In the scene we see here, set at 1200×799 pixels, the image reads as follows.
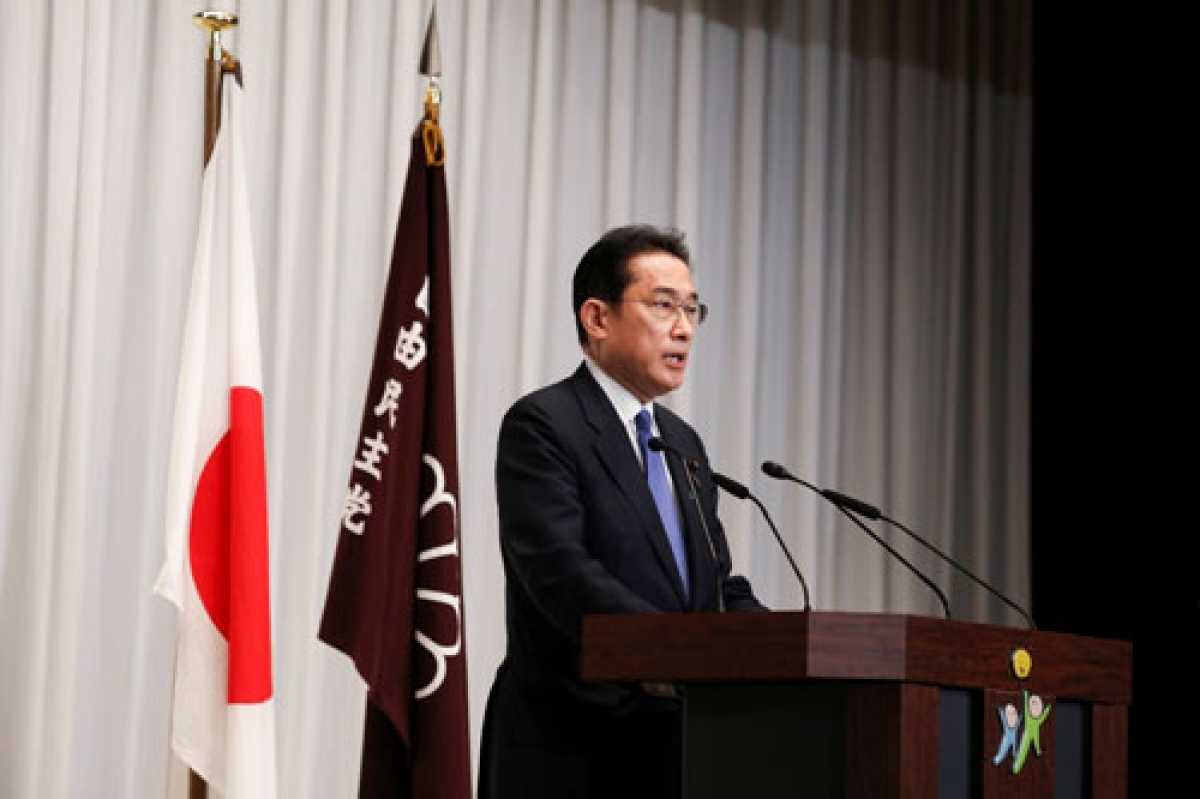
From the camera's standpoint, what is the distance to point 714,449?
6.12 metres

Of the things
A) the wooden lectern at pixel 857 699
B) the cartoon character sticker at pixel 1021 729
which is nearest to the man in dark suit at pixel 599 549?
the wooden lectern at pixel 857 699

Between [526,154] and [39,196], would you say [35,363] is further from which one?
[526,154]

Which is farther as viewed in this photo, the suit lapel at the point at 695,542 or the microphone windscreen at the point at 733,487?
the suit lapel at the point at 695,542

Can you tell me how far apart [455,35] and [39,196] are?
1413 mm

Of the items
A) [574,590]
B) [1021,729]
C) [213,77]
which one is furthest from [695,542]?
[213,77]

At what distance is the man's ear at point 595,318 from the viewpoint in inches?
154

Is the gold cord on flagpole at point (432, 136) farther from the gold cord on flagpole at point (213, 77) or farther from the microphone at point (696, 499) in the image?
the microphone at point (696, 499)

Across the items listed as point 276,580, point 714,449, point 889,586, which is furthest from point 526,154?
point 889,586

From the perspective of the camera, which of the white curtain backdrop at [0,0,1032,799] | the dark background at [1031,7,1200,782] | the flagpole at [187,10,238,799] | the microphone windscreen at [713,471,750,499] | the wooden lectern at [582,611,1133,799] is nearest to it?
the wooden lectern at [582,611,1133,799]

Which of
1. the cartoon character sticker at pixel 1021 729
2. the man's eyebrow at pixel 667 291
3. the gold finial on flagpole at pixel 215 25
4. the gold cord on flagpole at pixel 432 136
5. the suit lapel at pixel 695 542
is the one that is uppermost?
the gold finial on flagpole at pixel 215 25

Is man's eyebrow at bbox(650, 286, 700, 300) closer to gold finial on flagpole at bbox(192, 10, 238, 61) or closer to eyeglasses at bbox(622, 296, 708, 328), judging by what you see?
eyeglasses at bbox(622, 296, 708, 328)

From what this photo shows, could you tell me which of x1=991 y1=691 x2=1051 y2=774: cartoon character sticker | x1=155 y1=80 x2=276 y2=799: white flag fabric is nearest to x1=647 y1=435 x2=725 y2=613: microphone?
x1=991 y1=691 x2=1051 y2=774: cartoon character sticker

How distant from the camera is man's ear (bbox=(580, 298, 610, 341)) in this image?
3912mm

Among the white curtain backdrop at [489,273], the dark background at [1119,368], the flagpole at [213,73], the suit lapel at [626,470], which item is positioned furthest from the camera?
the dark background at [1119,368]
